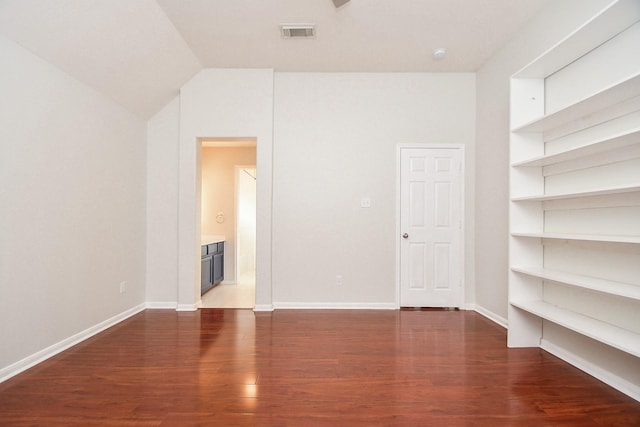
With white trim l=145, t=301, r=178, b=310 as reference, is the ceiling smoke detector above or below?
above

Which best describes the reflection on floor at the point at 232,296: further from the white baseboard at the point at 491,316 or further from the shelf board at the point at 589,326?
the shelf board at the point at 589,326

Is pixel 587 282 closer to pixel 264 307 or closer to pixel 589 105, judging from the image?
pixel 589 105

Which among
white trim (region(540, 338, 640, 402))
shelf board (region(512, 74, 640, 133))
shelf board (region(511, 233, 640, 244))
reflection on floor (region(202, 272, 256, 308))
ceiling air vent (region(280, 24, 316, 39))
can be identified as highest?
ceiling air vent (region(280, 24, 316, 39))

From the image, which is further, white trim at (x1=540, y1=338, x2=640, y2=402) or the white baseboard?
the white baseboard

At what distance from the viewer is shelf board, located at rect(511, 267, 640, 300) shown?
1.94 meters

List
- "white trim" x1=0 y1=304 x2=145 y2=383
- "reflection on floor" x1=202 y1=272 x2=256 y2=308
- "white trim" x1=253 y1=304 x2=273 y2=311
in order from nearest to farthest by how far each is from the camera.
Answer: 1. "white trim" x1=0 y1=304 x2=145 y2=383
2. "white trim" x1=253 y1=304 x2=273 y2=311
3. "reflection on floor" x1=202 y1=272 x2=256 y2=308

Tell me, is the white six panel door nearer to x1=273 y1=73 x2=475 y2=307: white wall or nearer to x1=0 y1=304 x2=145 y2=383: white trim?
x1=273 y1=73 x2=475 y2=307: white wall

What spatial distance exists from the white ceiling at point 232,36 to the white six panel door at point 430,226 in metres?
1.25

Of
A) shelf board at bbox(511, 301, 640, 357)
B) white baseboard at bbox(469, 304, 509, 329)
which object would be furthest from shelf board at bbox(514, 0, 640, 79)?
white baseboard at bbox(469, 304, 509, 329)

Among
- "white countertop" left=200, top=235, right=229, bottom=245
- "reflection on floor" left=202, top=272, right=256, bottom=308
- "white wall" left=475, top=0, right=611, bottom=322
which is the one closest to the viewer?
"white wall" left=475, top=0, right=611, bottom=322

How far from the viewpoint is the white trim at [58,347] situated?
231 cm

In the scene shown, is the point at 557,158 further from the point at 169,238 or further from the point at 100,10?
the point at 169,238

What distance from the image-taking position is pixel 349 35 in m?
3.36

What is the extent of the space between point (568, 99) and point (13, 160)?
4.36 m
